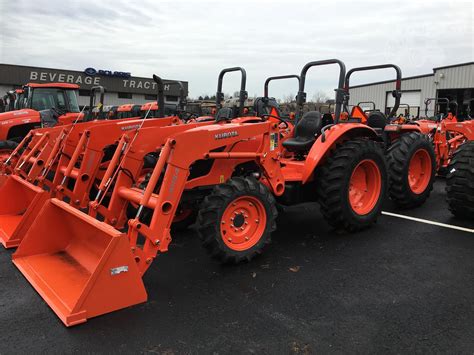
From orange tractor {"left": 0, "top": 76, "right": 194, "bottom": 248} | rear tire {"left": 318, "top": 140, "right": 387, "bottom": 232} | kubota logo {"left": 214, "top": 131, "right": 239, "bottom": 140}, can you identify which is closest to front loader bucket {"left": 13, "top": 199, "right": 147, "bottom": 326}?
orange tractor {"left": 0, "top": 76, "right": 194, "bottom": 248}

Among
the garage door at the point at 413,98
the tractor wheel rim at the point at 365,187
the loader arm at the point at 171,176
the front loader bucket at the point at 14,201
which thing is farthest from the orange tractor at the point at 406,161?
the garage door at the point at 413,98

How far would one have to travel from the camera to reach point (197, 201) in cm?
445

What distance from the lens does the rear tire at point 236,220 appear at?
3.80 m

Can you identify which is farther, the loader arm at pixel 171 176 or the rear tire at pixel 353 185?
the rear tire at pixel 353 185

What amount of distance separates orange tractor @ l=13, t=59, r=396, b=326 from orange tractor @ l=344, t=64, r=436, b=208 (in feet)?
3.15

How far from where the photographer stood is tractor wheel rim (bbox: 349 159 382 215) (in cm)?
538

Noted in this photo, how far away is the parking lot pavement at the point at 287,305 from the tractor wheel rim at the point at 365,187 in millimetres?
635

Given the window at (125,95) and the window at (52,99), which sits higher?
the window at (125,95)

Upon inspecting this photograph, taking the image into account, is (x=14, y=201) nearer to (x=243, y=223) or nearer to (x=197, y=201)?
(x=197, y=201)

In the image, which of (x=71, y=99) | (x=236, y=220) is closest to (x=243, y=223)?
(x=236, y=220)

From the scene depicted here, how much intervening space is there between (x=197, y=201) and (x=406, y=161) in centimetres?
364

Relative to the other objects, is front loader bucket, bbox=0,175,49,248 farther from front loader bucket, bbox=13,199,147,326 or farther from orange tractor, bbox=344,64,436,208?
orange tractor, bbox=344,64,436,208

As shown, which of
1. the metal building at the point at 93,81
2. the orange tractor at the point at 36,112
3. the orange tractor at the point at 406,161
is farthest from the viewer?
the metal building at the point at 93,81

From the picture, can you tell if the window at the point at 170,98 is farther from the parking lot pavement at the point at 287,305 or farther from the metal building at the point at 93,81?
the parking lot pavement at the point at 287,305
